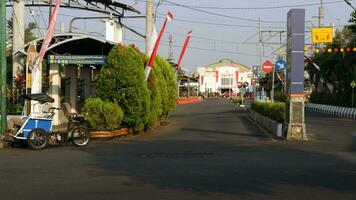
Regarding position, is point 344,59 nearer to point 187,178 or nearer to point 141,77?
point 141,77

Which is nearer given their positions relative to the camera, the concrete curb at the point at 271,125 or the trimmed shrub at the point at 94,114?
the trimmed shrub at the point at 94,114

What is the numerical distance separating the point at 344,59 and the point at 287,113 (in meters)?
32.6

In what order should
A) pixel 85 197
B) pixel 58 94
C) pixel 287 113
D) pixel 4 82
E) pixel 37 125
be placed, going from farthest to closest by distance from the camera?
pixel 58 94 → pixel 287 113 → pixel 4 82 → pixel 37 125 → pixel 85 197

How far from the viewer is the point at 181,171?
12.2 metres

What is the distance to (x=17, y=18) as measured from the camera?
997 inches

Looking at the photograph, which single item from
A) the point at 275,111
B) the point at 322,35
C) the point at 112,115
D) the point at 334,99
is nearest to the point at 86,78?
the point at 112,115

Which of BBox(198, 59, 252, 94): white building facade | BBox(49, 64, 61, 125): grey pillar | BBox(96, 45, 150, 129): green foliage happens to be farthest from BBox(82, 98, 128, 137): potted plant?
BBox(198, 59, 252, 94): white building facade

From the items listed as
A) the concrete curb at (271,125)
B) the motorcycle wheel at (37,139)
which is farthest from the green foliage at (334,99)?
the motorcycle wheel at (37,139)

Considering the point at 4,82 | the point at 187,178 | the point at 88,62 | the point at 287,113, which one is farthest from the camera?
the point at 88,62

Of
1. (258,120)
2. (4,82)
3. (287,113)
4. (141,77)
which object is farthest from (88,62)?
→ (258,120)

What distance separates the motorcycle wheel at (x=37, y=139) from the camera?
17.5m

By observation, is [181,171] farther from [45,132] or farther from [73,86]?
[73,86]

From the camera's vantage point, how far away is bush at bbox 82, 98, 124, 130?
68.3ft

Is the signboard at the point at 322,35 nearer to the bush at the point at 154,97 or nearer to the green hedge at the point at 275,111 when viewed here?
the green hedge at the point at 275,111
